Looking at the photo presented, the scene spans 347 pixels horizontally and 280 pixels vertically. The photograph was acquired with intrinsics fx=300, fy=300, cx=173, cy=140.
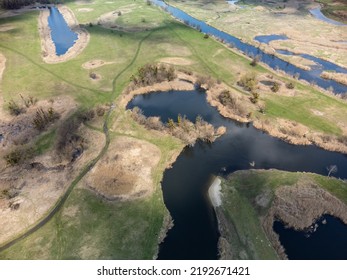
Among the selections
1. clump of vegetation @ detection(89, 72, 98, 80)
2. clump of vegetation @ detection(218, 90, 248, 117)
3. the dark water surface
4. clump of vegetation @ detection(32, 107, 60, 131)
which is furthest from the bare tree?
clump of vegetation @ detection(89, 72, 98, 80)

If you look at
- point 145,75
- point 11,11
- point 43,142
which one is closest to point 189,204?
point 43,142

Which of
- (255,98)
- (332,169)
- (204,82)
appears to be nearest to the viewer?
(332,169)

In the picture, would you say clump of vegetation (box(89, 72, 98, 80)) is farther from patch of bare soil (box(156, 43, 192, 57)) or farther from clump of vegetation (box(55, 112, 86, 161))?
patch of bare soil (box(156, 43, 192, 57))

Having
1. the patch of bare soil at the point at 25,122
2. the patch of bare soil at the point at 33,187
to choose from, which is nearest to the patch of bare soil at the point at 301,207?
the patch of bare soil at the point at 33,187

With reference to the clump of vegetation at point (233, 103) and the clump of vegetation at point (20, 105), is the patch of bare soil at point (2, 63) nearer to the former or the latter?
the clump of vegetation at point (20, 105)

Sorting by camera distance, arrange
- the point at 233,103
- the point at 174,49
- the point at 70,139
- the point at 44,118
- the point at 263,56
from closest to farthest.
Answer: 1. the point at 70,139
2. the point at 44,118
3. the point at 233,103
4. the point at 263,56
5. the point at 174,49

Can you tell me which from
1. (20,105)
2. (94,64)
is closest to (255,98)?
(94,64)

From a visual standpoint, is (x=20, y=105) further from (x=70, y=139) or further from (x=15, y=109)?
(x=70, y=139)

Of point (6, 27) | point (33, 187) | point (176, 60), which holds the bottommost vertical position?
point (33, 187)
